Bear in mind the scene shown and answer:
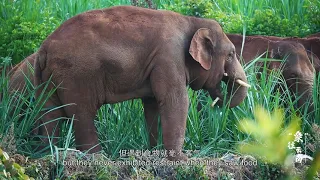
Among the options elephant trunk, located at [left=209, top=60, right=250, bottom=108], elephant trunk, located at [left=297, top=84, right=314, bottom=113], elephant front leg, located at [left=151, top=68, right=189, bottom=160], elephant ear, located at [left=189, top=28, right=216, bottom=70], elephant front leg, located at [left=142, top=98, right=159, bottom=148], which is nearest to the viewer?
elephant front leg, located at [left=151, top=68, right=189, bottom=160]

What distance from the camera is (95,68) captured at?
605 centimetres

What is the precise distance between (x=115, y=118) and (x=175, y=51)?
4.00ft

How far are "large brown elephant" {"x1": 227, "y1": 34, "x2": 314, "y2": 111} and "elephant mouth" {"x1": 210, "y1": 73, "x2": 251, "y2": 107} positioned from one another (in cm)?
175

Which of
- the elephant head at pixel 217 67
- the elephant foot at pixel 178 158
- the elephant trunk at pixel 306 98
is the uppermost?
the elephant head at pixel 217 67

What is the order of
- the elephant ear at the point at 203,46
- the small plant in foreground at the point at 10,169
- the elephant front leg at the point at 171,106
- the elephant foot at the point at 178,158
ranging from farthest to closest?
the elephant ear at the point at 203,46 < the elephant front leg at the point at 171,106 < the elephant foot at the point at 178,158 < the small plant in foreground at the point at 10,169

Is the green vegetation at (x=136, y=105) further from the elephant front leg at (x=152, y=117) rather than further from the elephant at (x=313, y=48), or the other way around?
the elephant at (x=313, y=48)

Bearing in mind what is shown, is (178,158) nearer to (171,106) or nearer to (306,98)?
(171,106)

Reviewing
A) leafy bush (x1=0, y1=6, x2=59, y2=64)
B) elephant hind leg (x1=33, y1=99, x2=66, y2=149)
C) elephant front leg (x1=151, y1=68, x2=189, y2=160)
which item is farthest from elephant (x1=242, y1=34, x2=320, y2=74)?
elephant hind leg (x1=33, y1=99, x2=66, y2=149)

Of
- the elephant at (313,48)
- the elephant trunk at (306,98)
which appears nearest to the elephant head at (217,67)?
the elephant trunk at (306,98)

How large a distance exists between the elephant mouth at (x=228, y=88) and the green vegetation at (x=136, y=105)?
14cm

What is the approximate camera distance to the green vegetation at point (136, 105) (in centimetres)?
625

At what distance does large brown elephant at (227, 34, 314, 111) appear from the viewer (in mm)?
8594

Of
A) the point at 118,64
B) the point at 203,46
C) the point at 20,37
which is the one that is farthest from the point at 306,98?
the point at 20,37

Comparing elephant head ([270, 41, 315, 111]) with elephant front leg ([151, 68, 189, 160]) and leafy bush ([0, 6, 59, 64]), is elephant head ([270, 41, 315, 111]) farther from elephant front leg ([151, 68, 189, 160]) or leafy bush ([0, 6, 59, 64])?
leafy bush ([0, 6, 59, 64])
